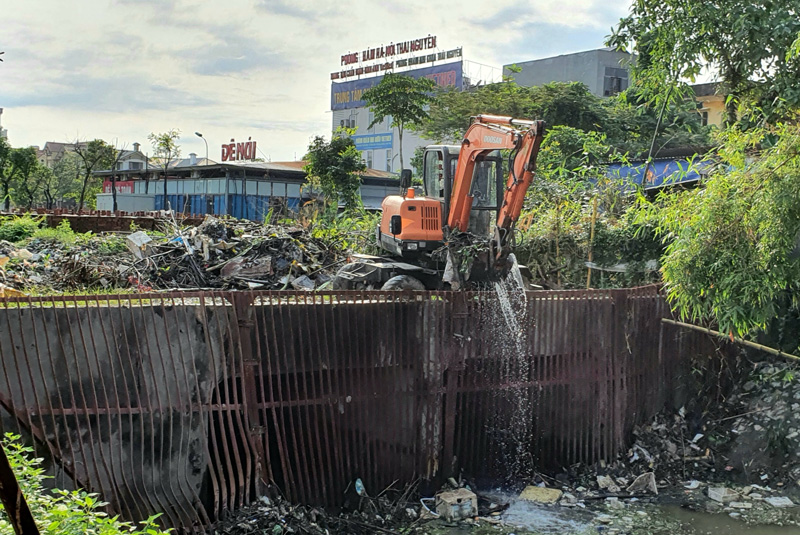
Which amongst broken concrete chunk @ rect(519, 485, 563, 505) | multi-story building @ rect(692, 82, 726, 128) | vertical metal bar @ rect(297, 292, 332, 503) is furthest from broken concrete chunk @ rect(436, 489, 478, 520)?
multi-story building @ rect(692, 82, 726, 128)

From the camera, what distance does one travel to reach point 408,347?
7590 millimetres

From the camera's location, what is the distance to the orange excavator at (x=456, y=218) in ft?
32.5

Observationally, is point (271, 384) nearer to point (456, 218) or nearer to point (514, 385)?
point (514, 385)

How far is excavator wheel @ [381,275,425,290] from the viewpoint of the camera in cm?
1048

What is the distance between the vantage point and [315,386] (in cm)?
718

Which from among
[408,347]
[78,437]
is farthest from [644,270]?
[78,437]

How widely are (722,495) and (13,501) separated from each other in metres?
7.69

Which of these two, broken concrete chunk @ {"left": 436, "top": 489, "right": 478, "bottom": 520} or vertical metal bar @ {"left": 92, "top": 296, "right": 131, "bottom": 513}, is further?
broken concrete chunk @ {"left": 436, "top": 489, "right": 478, "bottom": 520}

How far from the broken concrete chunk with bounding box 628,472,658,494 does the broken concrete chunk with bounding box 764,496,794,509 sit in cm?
114

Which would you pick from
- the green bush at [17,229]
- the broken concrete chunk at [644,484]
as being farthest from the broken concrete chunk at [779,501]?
the green bush at [17,229]

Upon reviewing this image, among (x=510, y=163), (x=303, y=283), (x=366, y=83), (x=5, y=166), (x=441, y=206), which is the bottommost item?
(x=303, y=283)

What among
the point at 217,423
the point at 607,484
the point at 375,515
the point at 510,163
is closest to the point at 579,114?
the point at 510,163

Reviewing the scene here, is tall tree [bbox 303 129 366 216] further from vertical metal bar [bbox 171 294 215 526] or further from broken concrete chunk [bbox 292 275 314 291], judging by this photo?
vertical metal bar [bbox 171 294 215 526]

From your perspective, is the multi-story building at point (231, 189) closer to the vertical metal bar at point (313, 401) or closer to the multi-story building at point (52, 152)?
the multi-story building at point (52, 152)
